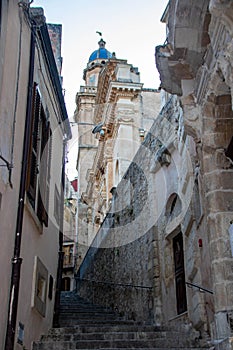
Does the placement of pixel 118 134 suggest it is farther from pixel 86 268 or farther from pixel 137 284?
pixel 137 284

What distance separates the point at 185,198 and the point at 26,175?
323 cm

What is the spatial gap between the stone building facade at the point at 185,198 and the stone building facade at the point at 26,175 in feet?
6.39

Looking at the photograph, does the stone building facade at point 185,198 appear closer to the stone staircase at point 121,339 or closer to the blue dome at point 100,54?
the stone staircase at point 121,339

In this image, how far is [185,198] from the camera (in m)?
8.51

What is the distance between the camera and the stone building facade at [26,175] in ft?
18.3

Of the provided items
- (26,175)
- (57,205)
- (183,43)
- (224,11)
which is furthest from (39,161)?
(224,11)

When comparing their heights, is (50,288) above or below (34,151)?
below

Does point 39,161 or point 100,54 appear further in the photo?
point 100,54

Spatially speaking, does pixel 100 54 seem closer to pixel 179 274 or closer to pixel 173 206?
pixel 173 206

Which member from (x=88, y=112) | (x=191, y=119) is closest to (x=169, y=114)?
(x=191, y=119)

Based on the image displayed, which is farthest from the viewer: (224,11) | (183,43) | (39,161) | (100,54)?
(100,54)

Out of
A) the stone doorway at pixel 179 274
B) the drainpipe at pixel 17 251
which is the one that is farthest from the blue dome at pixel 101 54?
the drainpipe at pixel 17 251

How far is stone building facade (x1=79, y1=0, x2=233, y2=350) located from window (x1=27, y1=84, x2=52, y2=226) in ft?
6.99

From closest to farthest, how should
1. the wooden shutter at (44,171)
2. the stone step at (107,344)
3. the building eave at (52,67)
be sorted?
the stone step at (107,344) < the wooden shutter at (44,171) < the building eave at (52,67)
